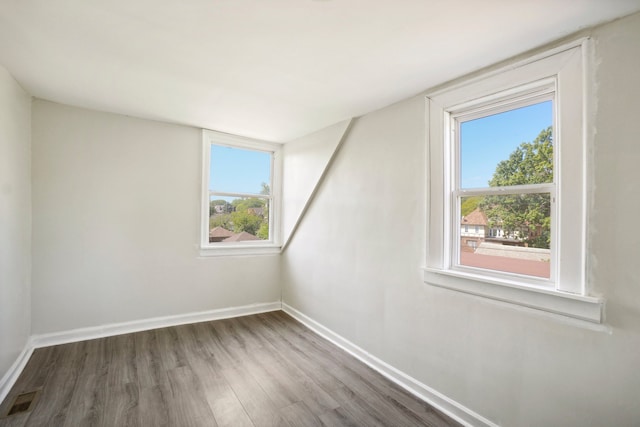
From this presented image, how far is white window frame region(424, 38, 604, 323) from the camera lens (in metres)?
1.45

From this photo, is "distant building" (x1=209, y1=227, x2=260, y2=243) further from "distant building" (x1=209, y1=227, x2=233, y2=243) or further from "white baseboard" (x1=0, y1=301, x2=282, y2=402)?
"white baseboard" (x1=0, y1=301, x2=282, y2=402)

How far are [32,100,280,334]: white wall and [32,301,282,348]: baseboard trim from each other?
0.20 ft

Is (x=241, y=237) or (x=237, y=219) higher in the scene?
(x=237, y=219)

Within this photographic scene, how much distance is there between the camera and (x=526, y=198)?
68.9 inches

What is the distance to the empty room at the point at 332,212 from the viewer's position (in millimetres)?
1412

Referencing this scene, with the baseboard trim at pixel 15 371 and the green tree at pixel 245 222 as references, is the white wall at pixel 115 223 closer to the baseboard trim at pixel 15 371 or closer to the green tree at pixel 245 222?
the baseboard trim at pixel 15 371

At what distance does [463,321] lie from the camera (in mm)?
1912

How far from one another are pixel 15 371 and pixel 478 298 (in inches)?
134

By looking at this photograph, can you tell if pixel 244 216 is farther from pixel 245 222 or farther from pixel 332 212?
pixel 332 212

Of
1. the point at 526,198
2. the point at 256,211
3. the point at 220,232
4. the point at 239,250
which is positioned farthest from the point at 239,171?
the point at 526,198

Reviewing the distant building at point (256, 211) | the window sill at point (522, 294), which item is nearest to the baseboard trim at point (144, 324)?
the distant building at point (256, 211)

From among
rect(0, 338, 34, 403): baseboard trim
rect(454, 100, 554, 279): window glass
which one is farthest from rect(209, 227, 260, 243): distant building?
rect(454, 100, 554, 279): window glass

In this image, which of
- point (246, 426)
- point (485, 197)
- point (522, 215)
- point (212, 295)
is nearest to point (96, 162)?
point (212, 295)

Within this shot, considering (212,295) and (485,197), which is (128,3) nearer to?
(485,197)
